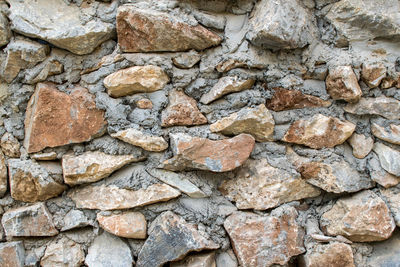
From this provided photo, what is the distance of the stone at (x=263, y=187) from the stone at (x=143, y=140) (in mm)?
261

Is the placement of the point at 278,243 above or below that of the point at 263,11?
below

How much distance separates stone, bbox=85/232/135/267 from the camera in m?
1.06

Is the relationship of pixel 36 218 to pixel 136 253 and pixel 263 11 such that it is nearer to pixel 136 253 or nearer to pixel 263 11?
pixel 136 253

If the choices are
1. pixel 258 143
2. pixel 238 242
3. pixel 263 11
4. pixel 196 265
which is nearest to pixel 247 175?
pixel 258 143

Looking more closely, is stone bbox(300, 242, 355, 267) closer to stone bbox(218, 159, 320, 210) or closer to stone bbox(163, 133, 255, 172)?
stone bbox(218, 159, 320, 210)

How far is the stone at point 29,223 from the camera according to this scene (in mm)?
1091

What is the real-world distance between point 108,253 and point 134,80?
0.60m

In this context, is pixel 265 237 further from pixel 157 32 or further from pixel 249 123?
pixel 157 32

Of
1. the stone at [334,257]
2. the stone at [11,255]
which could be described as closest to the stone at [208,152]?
the stone at [334,257]

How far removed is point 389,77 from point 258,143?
50 cm

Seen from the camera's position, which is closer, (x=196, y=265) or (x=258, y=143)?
(x=196, y=265)

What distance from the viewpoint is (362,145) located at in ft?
3.64

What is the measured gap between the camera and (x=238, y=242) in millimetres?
1067

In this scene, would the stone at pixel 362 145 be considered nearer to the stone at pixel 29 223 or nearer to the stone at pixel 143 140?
the stone at pixel 143 140
